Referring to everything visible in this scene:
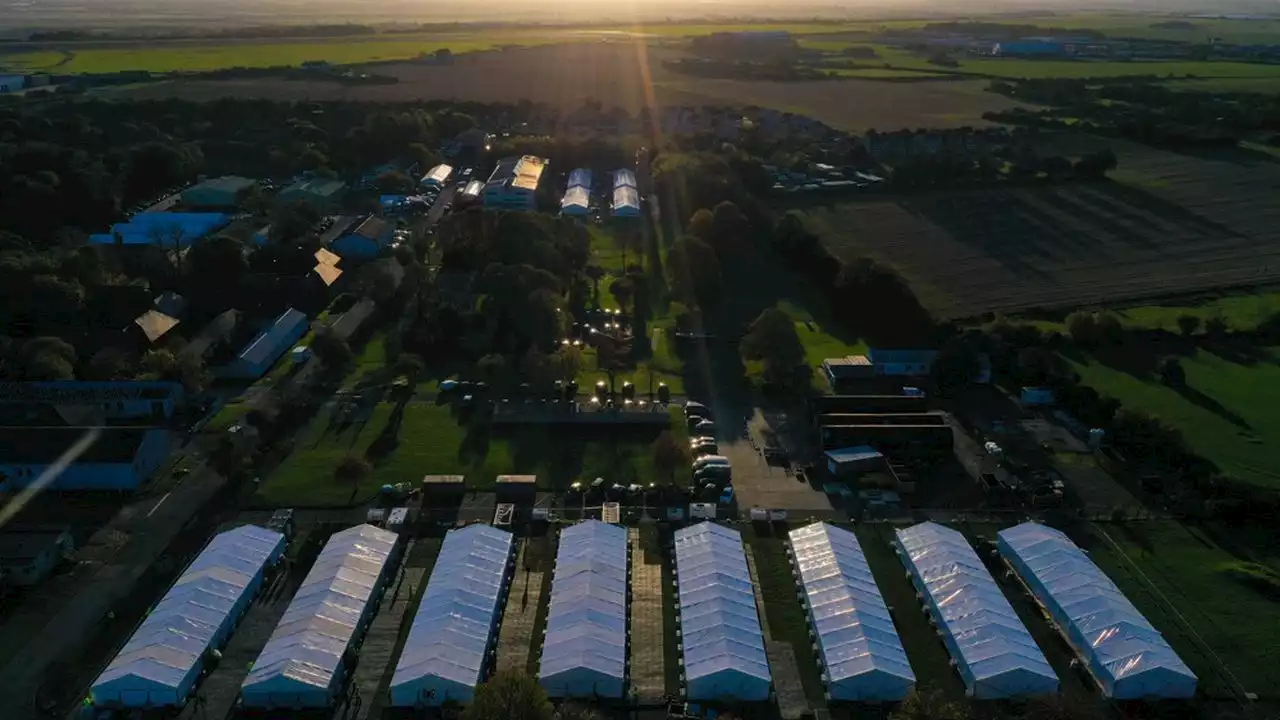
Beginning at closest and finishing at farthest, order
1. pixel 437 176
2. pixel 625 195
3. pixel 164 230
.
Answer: pixel 164 230 → pixel 625 195 → pixel 437 176

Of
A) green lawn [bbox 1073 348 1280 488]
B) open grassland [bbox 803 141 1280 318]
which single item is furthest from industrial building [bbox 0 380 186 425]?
green lawn [bbox 1073 348 1280 488]

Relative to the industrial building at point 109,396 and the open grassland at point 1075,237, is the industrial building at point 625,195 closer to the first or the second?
the open grassland at point 1075,237

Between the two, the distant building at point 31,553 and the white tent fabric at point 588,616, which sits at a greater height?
the white tent fabric at point 588,616

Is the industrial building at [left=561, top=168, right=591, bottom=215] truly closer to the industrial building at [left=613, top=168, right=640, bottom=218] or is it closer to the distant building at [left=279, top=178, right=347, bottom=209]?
the industrial building at [left=613, top=168, right=640, bottom=218]

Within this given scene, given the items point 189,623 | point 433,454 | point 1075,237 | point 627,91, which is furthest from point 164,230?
point 627,91

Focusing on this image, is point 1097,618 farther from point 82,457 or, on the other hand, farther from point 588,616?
point 82,457

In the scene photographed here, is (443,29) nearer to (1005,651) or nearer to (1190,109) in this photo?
(1190,109)

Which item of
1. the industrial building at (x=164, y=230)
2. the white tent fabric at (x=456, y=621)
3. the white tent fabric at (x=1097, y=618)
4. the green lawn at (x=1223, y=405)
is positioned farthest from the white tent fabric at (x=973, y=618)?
the industrial building at (x=164, y=230)

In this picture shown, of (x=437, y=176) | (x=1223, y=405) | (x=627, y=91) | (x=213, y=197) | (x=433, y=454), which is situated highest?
(x=1223, y=405)
